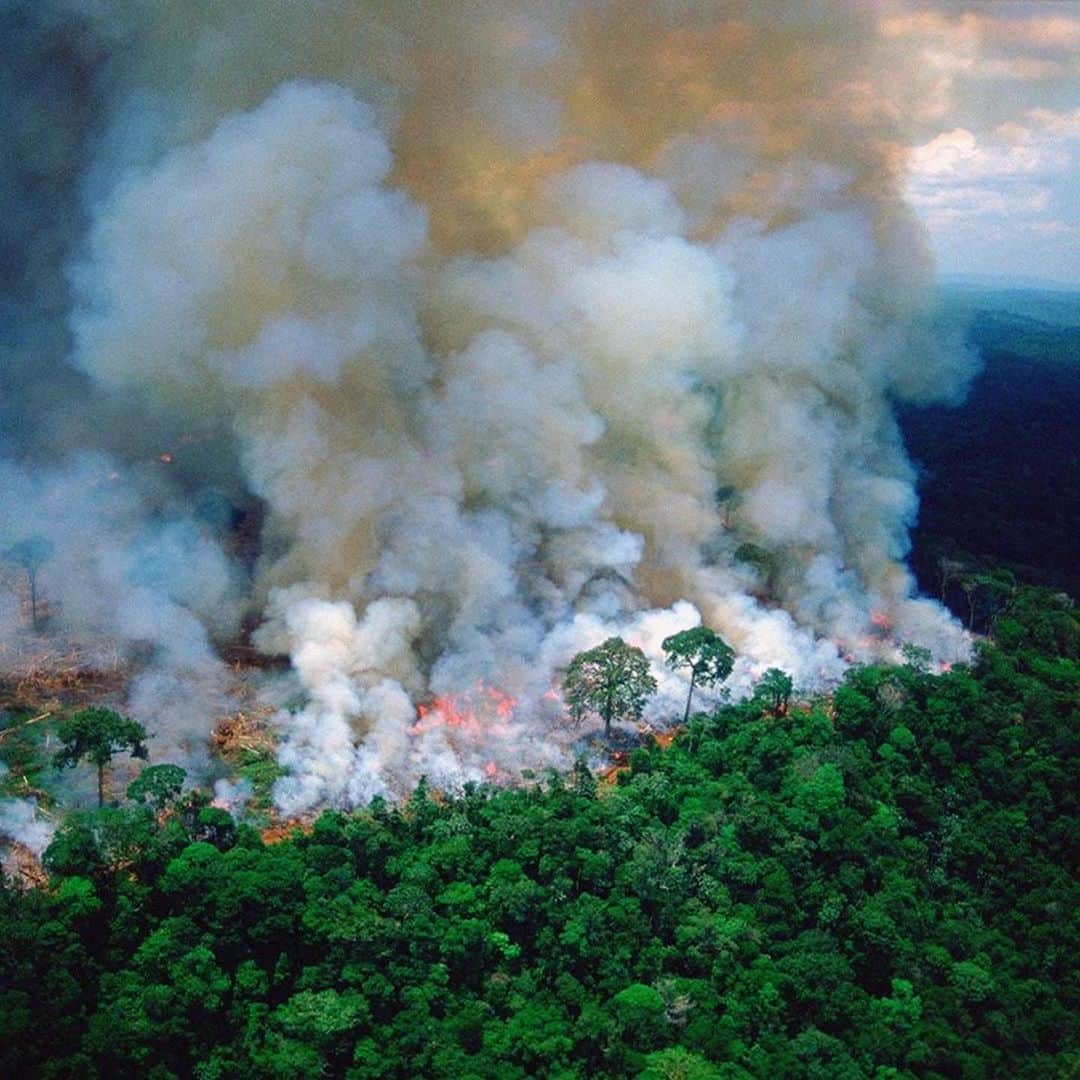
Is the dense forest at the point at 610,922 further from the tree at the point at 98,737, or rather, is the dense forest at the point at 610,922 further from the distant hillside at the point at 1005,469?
the distant hillside at the point at 1005,469

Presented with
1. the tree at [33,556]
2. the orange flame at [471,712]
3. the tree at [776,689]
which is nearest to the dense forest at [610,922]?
the tree at [776,689]

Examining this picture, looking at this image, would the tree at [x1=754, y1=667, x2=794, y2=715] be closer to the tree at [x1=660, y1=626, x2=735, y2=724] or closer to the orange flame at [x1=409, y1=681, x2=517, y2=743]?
the tree at [x1=660, y1=626, x2=735, y2=724]

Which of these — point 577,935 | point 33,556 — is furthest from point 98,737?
point 33,556

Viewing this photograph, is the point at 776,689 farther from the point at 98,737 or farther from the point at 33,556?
the point at 33,556

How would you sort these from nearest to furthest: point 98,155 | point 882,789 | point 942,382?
point 882,789 → point 98,155 → point 942,382

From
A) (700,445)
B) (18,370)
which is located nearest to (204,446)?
(18,370)

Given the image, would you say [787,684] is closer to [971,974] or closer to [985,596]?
[971,974]
